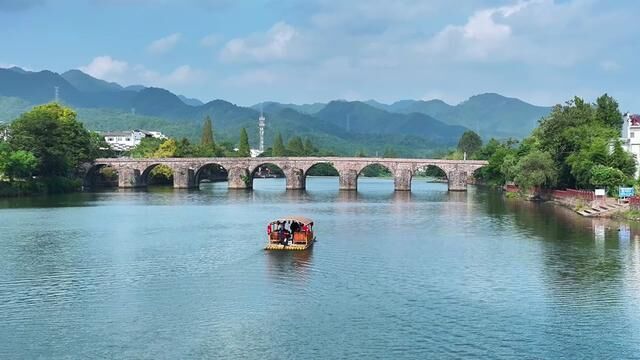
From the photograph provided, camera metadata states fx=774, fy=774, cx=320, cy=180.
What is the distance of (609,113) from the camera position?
92.1 metres

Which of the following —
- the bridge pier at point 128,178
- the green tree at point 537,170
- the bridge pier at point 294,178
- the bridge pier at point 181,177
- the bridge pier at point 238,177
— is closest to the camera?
the green tree at point 537,170

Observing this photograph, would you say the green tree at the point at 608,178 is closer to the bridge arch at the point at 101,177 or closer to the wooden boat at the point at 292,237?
the wooden boat at the point at 292,237

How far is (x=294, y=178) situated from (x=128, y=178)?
26.6m

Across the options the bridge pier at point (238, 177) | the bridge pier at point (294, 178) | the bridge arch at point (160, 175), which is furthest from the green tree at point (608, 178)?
the bridge arch at point (160, 175)

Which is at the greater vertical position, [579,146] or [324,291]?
[579,146]

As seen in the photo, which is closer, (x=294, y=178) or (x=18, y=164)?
(x=18, y=164)

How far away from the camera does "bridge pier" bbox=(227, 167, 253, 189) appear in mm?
125062

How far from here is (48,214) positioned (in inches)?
2731

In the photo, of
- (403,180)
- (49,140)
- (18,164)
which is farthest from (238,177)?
(18,164)

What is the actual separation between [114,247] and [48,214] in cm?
2434

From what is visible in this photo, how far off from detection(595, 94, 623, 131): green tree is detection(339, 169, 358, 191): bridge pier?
1668 inches

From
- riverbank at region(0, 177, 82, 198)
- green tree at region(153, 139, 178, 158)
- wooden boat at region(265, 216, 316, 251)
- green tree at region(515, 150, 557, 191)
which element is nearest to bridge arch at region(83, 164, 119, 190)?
riverbank at region(0, 177, 82, 198)

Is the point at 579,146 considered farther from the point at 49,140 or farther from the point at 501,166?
the point at 49,140

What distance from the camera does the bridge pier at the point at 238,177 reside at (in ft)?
410
